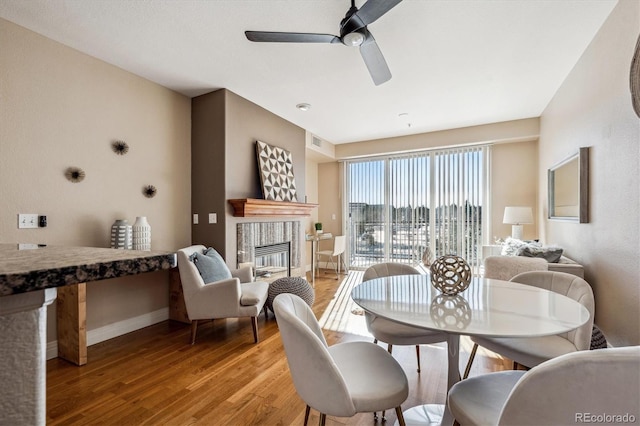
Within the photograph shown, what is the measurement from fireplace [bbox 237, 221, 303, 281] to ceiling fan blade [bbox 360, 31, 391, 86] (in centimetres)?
228

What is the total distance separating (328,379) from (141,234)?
2.53 meters

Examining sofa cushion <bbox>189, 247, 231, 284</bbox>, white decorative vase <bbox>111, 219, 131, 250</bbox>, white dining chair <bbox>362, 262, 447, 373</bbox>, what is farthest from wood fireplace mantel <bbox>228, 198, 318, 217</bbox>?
white dining chair <bbox>362, 262, 447, 373</bbox>

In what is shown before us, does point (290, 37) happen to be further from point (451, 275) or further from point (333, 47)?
point (451, 275)

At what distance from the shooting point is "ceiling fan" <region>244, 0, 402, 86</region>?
1.76 m

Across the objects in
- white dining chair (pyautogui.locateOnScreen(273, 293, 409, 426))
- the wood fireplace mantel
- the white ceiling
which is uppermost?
the white ceiling

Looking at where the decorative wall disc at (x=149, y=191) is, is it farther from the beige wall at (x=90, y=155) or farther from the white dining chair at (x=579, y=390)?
the white dining chair at (x=579, y=390)

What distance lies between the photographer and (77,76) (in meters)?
2.65

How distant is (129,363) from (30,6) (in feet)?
9.03

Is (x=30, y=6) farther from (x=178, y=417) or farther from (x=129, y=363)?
(x=178, y=417)

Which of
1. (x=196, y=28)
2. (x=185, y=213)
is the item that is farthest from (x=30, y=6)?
(x=185, y=213)

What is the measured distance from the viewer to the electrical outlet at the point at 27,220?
2.31 metres

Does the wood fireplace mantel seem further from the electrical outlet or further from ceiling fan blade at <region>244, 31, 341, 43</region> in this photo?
ceiling fan blade at <region>244, 31, 341, 43</region>

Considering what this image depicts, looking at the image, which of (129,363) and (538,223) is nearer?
(129,363)

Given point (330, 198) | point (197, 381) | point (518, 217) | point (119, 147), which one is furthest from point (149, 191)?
point (518, 217)
